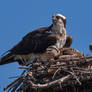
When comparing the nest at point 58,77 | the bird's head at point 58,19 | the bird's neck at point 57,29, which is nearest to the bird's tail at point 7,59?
the bird's neck at point 57,29

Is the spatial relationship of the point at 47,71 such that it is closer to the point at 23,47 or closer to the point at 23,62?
the point at 23,62

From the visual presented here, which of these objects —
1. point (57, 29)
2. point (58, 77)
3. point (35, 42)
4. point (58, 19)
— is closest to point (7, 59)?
point (35, 42)

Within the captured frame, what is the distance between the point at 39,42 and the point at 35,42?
128 millimetres

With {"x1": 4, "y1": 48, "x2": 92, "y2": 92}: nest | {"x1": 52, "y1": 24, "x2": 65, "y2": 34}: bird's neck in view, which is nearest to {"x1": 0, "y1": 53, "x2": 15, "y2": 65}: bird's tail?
{"x1": 52, "y1": 24, "x2": 65, "y2": 34}: bird's neck

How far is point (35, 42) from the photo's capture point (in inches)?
432

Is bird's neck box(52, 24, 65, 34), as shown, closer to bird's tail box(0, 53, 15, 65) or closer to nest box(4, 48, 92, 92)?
bird's tail box(0, 53, 15, 65)

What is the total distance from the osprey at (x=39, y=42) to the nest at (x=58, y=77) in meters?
2.02

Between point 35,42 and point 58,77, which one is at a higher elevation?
point 35,42

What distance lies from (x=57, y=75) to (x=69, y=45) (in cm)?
351

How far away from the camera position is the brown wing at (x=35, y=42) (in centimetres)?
1082

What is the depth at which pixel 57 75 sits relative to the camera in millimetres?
8117

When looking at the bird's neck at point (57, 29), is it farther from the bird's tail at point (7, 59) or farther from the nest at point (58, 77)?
the nest at point (58, 77)

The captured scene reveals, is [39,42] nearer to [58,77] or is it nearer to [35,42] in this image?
[35,42]

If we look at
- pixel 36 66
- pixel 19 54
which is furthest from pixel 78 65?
pixel 19 54
